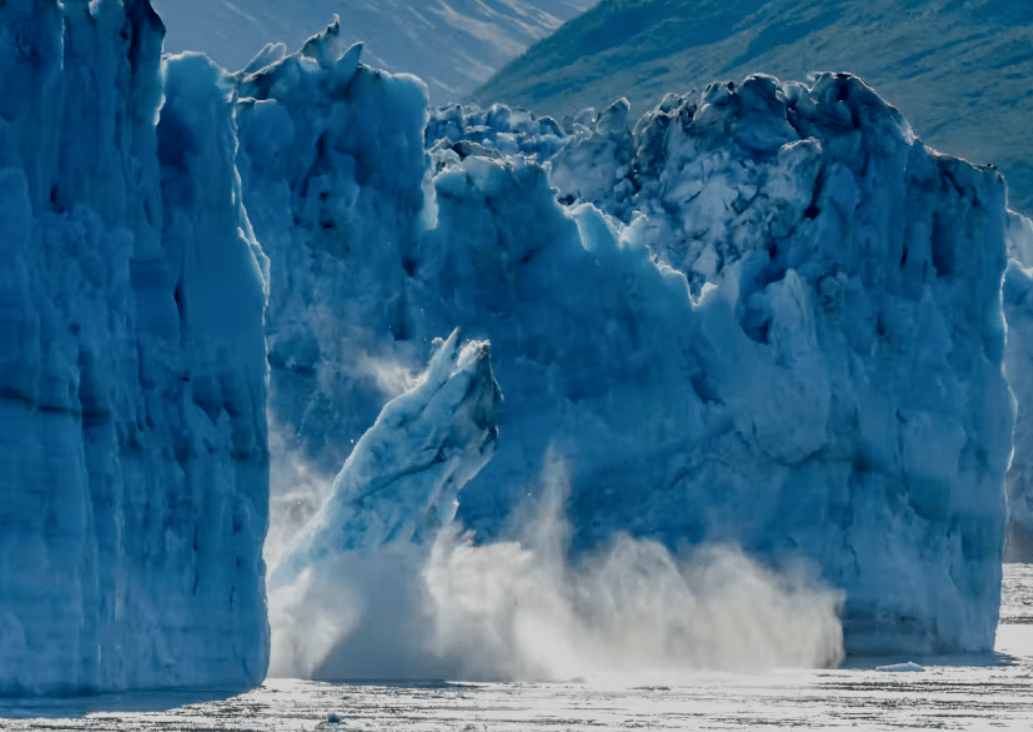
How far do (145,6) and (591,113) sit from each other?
61775 mm

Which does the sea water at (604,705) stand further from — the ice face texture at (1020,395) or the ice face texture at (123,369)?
the ice face texture at (1020,395)

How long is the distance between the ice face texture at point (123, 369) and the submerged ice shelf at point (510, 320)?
0.04 meters

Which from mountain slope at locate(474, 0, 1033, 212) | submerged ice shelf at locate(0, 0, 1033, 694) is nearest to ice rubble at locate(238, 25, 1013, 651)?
submerged ice shelf at locate(0, 0, 1033, 694)

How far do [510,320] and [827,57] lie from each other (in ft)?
446

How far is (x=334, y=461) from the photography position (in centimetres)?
3120

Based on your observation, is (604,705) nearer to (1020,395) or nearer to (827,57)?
(1020,395)

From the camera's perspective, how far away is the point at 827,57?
543 feet

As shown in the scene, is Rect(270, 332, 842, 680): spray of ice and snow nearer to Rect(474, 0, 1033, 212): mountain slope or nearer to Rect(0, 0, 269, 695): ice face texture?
Rect(0, 0, 269, 695): ice face texture

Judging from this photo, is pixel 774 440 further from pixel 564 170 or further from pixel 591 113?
pixel 591 113

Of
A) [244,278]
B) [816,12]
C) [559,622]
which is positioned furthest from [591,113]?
[816,12]

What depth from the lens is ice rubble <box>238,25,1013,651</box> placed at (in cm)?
3231

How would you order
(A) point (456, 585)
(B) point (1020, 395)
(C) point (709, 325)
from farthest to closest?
(B) point (1020, 395) < (C) point (709, 325) < (A) point (456, 585)

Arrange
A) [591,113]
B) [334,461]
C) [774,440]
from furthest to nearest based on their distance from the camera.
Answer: [591,113]
[774,440]
[334,461]

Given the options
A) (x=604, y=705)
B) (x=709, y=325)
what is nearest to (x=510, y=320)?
(x=709, y=325)
